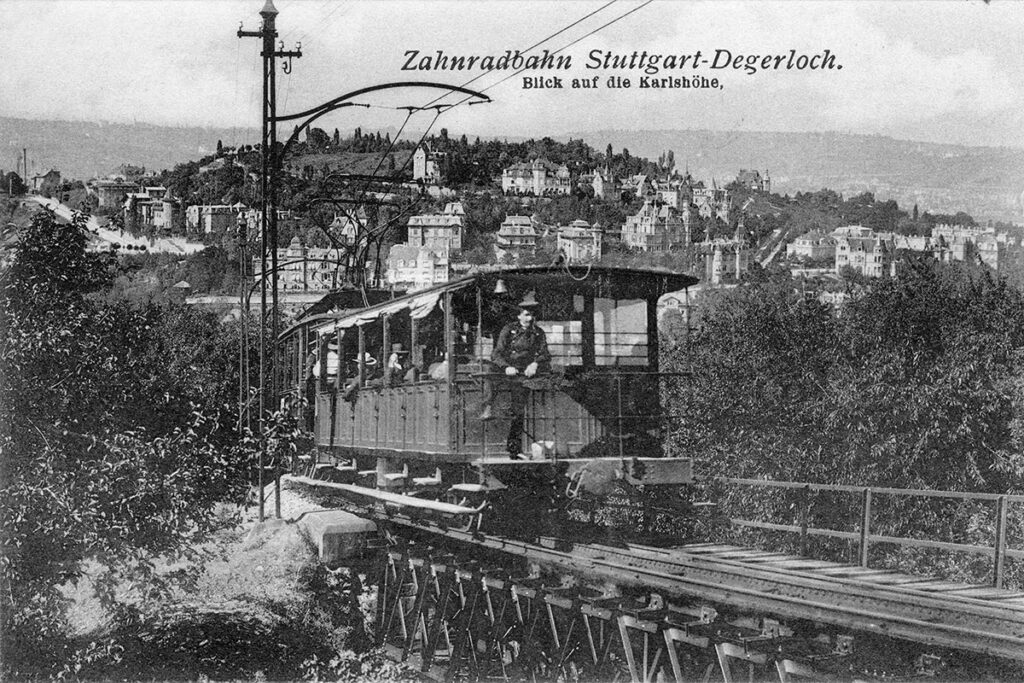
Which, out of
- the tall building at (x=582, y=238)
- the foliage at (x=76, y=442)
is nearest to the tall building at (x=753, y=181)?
the tall building at (x=582, y=238)

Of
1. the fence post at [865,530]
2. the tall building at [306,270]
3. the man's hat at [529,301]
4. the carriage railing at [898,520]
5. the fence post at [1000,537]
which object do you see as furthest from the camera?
the tall building at [306,270]

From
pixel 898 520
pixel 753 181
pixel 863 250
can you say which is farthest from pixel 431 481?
pixel 753 181

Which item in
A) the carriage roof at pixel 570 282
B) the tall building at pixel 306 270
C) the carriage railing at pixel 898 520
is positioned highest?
the tall building at pixel 306 270

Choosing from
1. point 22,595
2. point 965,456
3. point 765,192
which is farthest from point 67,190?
point 765,192

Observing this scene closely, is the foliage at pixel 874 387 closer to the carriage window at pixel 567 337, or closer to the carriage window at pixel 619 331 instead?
the carriage window at pixel 619 331

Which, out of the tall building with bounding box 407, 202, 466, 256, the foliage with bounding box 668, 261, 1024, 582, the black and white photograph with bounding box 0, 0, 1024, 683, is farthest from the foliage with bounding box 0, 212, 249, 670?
the tall building with bounding box 407, 202, 466, 256

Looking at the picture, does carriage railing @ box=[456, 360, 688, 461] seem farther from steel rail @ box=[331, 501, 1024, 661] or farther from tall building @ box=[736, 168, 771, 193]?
tall building @ box=[736, 168, 771, 193]
